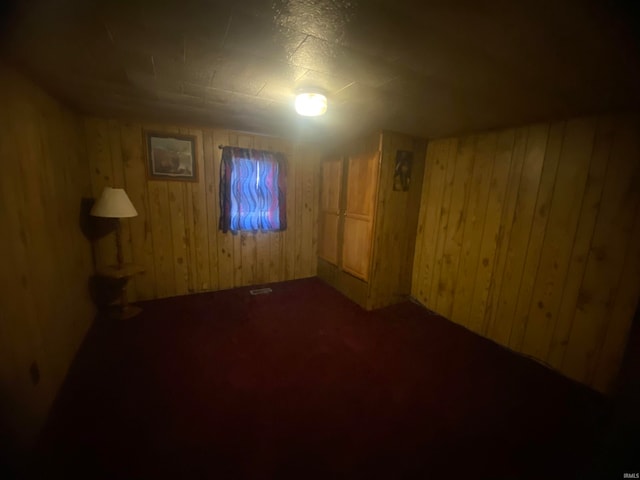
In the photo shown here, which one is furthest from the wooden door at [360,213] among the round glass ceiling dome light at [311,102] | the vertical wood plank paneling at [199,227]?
the vertical wood plank paneling at [199,227]

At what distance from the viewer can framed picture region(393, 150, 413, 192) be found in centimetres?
276

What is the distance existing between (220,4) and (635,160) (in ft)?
8.48

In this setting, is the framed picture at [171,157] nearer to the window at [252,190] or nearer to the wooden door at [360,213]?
the window at [252,190]

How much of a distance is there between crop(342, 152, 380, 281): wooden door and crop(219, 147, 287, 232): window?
37.6 inches

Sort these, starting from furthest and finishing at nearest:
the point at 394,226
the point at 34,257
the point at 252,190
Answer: the point at 252,190
the point at 394,226
the point at 34,257

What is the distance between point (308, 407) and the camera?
5.19 feet

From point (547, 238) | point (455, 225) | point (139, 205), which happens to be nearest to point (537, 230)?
point (547, 238)

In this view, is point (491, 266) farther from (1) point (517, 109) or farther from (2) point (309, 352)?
(2) point (309, 352)

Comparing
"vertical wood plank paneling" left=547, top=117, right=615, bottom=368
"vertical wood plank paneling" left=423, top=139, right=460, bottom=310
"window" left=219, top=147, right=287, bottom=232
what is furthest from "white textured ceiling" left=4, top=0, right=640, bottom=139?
"window" left=219, top=147, right=287, bottom=232

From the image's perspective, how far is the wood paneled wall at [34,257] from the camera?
1188 millimetres

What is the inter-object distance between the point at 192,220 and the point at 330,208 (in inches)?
71.1

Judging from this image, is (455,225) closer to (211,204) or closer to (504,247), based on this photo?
(504,247)

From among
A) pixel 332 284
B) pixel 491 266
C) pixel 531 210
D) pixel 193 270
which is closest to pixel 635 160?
pixel 531 210

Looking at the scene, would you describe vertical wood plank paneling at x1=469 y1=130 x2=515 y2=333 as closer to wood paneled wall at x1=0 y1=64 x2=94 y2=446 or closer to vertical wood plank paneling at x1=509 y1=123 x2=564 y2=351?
vertical wood plank paneling at x1=509 y1=123 x2=564 y2=351
